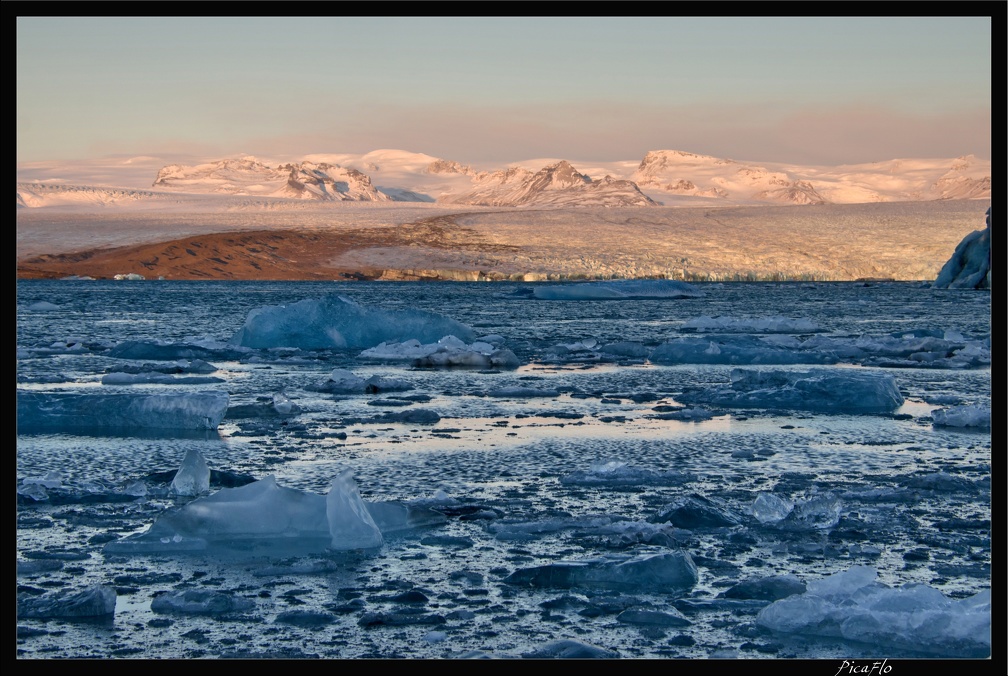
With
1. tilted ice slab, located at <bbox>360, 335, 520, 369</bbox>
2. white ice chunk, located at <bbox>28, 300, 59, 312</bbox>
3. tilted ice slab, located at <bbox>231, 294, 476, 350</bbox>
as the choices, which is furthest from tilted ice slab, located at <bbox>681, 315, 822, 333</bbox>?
white ice chunk, located at <bbox>28, 300, 59, 312</bbox>

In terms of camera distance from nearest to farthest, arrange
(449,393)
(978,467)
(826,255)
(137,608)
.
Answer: (137,608) → (978,467) → (449,393) → (826,255)

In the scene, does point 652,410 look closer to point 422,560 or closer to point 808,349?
point 422,560

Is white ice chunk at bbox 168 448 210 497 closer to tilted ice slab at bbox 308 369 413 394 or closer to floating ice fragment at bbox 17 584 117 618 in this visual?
floating ice fragment at bbox 17 584 117 618

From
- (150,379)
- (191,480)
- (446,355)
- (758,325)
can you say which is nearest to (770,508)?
(191,480)

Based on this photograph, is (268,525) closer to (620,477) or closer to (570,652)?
(570,652)

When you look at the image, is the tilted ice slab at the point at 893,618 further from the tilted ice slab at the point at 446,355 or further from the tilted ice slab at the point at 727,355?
the tilted ice slab at the point at 727,355
